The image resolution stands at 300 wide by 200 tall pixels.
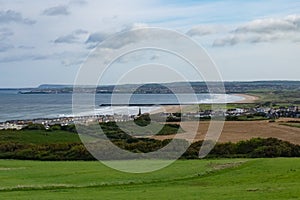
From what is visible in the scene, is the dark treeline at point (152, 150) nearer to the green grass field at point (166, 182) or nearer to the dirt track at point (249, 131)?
the dirt track at point (249, 131)

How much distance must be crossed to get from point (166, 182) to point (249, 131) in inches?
1787

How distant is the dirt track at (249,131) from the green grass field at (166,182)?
70.1ft

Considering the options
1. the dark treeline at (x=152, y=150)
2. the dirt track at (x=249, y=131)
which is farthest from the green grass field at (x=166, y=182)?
the dirt track at (x=249, y=131)

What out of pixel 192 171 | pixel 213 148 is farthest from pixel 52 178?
pixel 213 148

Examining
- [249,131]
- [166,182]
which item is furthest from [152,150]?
[249,131]

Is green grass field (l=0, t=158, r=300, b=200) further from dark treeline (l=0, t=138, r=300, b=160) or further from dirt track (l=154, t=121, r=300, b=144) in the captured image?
dirt track (l=154, t=121, r=300, b=144)

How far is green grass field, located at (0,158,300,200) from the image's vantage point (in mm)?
24172

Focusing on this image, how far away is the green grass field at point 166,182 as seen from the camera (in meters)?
24.2

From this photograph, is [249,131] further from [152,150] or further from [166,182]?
[166,182]

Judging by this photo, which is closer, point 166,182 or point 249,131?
point 166,182

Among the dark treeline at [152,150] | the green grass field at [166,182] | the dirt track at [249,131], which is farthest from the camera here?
the dirt track at [249,131]

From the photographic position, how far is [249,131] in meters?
74.3

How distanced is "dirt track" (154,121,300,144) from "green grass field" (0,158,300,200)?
2137 cm

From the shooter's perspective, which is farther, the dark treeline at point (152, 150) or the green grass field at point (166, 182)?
the dark treeline at point (152, 150)
